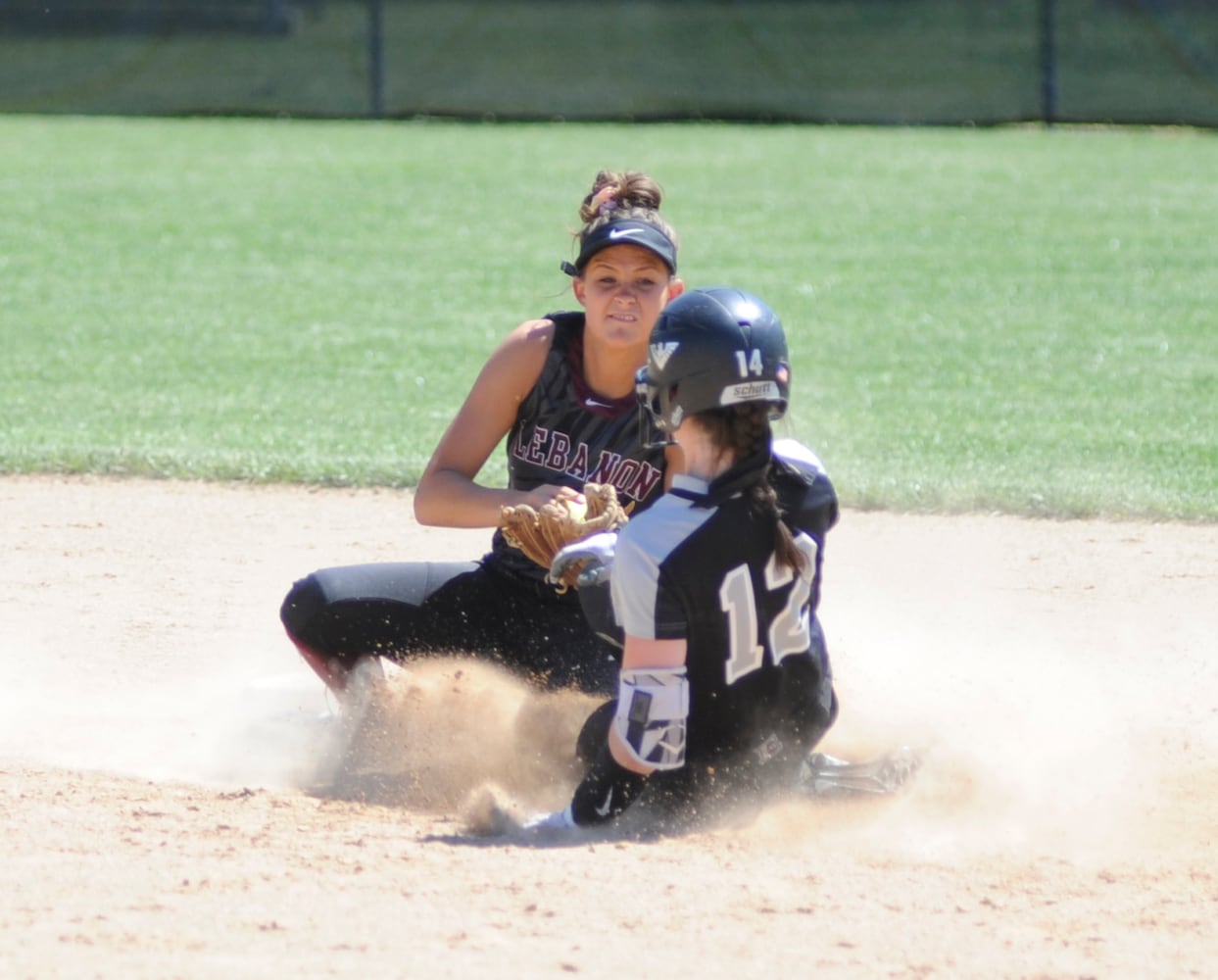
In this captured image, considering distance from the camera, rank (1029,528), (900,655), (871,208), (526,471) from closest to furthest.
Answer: (526,471), (900,655), (1029,528), (871,208)

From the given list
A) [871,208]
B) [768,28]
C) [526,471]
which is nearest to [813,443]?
[526,471]

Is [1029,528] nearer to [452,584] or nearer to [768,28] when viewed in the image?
[452,584]

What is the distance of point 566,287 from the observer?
11.8 meters

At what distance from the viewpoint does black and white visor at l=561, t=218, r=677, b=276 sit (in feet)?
12.8

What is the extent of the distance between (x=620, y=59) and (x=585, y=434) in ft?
59.5

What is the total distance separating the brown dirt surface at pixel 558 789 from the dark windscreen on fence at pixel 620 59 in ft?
49.0

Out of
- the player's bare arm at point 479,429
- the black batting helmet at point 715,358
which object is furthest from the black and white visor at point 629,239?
the black batting helmet at point 715,358

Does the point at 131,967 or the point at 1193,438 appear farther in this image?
the point at 1193,438

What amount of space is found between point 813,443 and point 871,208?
8.15 meters

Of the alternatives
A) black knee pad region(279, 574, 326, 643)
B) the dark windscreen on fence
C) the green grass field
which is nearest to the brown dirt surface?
black knee pad region(279, 574, 326, 643)

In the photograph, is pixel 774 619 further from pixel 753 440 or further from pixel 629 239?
pixel 629 239

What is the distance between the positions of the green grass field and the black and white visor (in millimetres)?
1214

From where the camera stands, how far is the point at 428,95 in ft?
70.1

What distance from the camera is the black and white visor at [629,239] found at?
3.90 metres
